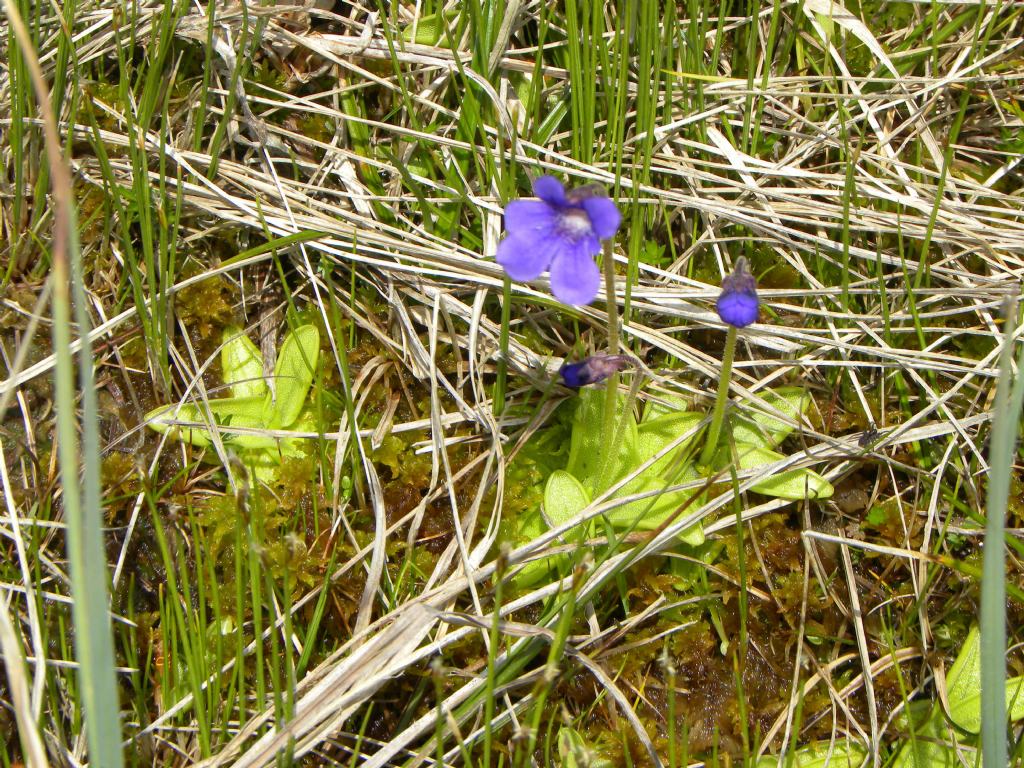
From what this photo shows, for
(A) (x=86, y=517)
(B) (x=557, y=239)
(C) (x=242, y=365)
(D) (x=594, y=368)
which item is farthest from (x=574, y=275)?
(C) (x=242, y=365)

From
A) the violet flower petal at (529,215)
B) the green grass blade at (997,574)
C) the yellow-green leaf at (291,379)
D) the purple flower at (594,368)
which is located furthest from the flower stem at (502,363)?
the green grass blade at (997,574)

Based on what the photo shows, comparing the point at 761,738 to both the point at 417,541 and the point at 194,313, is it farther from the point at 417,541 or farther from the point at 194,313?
the point at 194,313

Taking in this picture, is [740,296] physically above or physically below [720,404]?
above

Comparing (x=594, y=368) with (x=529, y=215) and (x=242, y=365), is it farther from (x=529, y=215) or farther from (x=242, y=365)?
(x=242, y=365)

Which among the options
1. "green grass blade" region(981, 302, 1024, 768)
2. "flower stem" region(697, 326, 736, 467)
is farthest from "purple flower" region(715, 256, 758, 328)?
"green grass blade" region(981, 302, 1024, 768)

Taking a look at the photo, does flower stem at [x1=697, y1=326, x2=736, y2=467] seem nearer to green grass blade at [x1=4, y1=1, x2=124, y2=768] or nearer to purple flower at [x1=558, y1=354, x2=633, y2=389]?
purple flower at [x1=558, y1=354, x2=633, y2=389]

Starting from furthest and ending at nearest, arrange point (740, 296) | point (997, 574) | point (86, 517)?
point (740, 296)
point (997, 574)
point (86, 517)

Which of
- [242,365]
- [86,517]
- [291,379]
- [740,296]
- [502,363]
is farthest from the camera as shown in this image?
[242,365]
